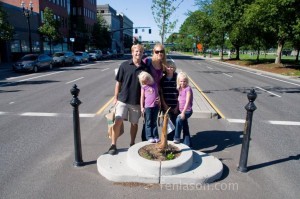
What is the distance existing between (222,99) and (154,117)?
681 centimetres

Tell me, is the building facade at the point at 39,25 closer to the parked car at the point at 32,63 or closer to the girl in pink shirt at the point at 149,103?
the parked car at the point at 32,63

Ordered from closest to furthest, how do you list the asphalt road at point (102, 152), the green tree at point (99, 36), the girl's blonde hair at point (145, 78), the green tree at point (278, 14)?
the asphalt road at point (102, 152), the girl's blonde hair at point (145, 78), the green tree at point (278, 14), the green tree at point (99, 36)

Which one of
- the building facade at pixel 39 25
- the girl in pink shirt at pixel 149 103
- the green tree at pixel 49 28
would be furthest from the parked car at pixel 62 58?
the girl in pink shirt at pixel 149 103

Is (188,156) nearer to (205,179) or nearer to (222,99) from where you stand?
(205,179)

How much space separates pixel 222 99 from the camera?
36.4ft

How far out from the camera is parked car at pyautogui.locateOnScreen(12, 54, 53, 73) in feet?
70.9

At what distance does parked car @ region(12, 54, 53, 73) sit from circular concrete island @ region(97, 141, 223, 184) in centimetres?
1963

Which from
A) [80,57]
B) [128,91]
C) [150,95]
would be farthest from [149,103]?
[80,57]

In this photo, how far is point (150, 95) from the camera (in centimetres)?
468

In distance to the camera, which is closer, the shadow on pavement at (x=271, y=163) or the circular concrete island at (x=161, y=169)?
the circular concrete island at (x=161, y=169)

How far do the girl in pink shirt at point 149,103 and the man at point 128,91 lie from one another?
14 centimetres

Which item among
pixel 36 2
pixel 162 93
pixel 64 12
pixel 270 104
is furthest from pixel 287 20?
pixel 64 12

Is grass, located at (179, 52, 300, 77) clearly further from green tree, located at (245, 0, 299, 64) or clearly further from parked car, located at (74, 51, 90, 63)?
parked car, located at (74, 51, 90, 63)

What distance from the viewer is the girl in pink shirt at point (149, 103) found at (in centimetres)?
453
